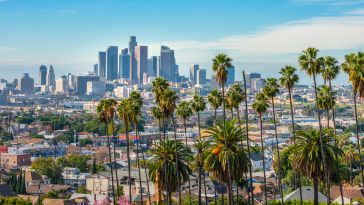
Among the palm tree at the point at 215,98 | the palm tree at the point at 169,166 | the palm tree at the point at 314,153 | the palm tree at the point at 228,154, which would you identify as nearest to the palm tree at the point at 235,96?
the palm tree at the point at 215,98

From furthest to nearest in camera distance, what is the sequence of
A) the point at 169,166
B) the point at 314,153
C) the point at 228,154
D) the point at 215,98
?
the point at 215,98, the point at 169,166, the point at 314,153, the point at 228,154

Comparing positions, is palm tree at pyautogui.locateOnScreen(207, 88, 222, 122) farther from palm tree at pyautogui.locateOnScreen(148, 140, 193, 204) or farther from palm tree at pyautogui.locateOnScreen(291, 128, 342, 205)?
palm tree at pyautogui.locateOnScreen(291, 128, 342, 205)

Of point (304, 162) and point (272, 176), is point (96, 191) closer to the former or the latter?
point (272, 176)

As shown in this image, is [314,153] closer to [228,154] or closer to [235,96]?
[228,154]

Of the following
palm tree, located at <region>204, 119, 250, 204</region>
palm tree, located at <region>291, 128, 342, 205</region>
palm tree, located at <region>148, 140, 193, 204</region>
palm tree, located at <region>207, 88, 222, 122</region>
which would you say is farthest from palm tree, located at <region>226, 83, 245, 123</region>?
palm tree, located at <region>204, 119, 250, 204</region>

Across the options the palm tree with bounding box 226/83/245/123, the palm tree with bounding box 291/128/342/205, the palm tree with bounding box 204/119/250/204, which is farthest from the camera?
the palm tree with bounding box 226/83/245/123

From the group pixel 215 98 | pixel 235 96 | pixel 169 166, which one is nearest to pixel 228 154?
pixel 169 166
